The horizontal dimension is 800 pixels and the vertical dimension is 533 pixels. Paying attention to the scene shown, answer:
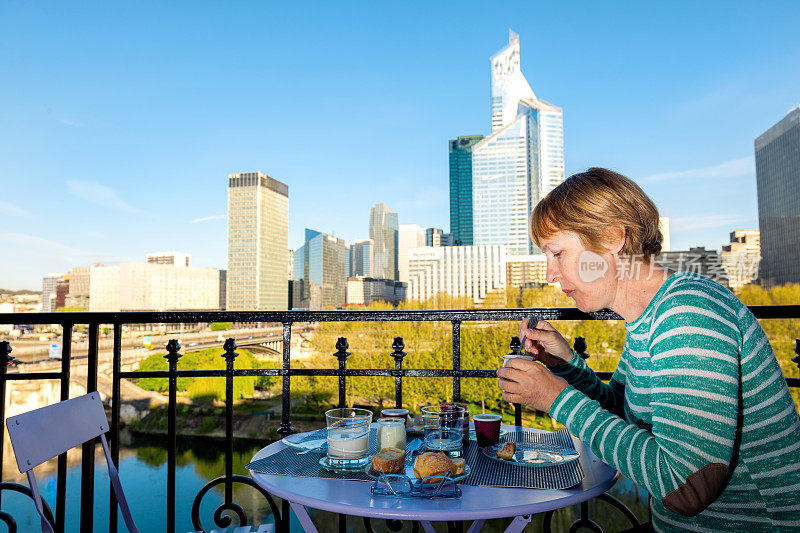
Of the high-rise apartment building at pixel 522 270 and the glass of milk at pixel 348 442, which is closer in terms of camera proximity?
the glass of milk at pixel 348 442

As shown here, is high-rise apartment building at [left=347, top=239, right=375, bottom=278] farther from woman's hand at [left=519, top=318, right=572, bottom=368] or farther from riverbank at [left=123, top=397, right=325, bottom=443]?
woman's hand at [left=519, top=318, right=572, bottom=368]

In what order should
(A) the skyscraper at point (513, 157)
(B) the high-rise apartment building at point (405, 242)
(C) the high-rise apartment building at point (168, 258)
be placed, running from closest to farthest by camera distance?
(A) the skyscraper at point (513, 157), (C) the high-rise apartment building at point (168, 258), (B) the high-rise apartment building at point (405, 242)

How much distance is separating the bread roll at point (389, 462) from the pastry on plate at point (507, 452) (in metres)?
0.25

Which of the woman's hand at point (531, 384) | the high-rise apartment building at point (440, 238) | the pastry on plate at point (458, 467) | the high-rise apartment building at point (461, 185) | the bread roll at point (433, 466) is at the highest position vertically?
the high-rise apartment building at point (461, 185)

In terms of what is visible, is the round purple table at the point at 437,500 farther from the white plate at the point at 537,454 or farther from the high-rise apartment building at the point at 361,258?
the high-rise apartment building at the point at 361,258

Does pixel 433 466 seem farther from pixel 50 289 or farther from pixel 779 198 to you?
pixel 50 289

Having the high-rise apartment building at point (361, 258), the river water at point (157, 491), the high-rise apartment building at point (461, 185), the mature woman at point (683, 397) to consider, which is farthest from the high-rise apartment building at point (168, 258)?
the mature woman at point (683, 397)

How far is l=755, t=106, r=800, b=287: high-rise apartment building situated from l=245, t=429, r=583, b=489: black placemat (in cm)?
6563

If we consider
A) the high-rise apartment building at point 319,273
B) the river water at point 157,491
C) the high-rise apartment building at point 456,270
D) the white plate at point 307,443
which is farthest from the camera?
the high-rise apartment building at point 319,273

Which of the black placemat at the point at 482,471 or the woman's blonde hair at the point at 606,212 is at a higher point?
the woman's blonde hair at the point at 606,212

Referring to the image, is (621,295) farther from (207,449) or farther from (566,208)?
(207,449)

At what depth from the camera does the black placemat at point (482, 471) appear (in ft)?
3.28

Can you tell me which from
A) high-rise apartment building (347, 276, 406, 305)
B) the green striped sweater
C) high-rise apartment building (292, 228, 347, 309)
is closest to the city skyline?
high-rise apartment building (347, 276, 406, 305)

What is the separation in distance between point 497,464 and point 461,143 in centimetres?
10427
